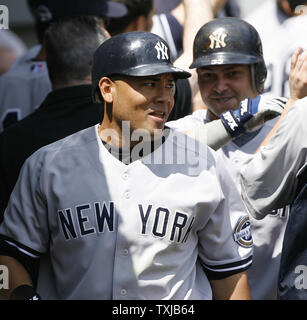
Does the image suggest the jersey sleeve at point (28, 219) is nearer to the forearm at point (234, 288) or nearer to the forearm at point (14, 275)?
the forearm at point (14, 275)

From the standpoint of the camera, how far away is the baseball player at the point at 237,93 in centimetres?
389

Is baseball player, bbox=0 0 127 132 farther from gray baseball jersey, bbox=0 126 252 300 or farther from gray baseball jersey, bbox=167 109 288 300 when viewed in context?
gray baseball jersey, bbox=0 126 252 300

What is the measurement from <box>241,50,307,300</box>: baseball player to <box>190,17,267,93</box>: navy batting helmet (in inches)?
27.8

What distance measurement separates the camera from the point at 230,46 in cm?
412

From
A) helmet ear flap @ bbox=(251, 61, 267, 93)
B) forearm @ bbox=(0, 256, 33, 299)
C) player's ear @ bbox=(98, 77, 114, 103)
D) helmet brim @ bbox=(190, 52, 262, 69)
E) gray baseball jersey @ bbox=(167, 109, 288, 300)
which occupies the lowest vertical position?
gray baseball jersey @ bbox=(167, 109, 288, 300)

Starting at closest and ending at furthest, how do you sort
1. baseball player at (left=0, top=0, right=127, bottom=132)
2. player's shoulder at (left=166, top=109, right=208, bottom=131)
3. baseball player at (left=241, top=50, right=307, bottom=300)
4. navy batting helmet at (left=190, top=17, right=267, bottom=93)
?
1. baseball player at (left=241, top=50, right=307, bottom=300)
2. player's shoulder at (left=166, top=109, right=208, bottom=131)
3. navy batting helmet at (left=190, top=17, right=267, bottom=93)
4. baseball player at (left=0, top=0, right=127, bottom=132)

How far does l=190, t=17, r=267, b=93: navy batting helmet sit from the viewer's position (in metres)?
4.11

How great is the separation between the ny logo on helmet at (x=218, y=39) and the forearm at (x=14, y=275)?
67.5 inches

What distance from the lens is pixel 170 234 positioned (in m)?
3.19

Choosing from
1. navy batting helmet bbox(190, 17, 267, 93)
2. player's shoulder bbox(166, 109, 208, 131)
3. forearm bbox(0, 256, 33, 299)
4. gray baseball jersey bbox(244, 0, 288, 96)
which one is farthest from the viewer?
gray baseball jersey bbox(244, 0, 288, 96)

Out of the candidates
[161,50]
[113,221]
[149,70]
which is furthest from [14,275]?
[161,50]

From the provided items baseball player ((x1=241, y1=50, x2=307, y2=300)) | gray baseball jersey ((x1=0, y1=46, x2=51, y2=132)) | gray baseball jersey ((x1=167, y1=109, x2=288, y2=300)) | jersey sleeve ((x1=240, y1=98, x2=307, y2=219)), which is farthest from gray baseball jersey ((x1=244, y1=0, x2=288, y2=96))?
jersey sleeve ((x1=240, y1=98, x2=307, y2=219))

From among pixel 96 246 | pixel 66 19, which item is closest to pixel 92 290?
pixel 96 246
